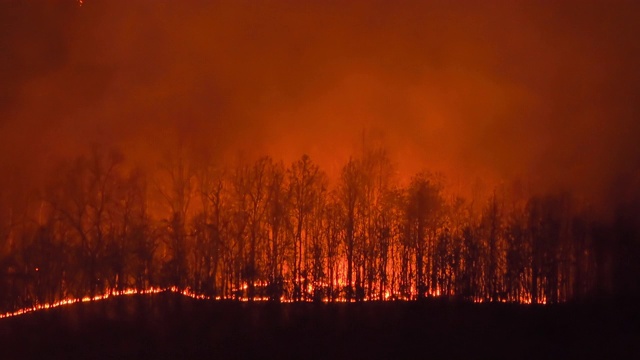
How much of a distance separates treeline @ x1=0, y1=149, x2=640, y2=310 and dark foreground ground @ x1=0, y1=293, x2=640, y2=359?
7.07 feet

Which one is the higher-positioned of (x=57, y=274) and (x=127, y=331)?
(x=57, y=274)

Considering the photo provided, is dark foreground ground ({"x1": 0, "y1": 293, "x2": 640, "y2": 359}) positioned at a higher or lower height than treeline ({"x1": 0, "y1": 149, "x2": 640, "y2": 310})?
lower

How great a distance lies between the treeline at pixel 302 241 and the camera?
21.8m

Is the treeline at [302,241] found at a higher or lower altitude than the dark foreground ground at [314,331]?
higher

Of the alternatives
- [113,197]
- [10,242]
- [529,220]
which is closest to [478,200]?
[529,220]

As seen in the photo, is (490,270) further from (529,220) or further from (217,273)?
(217,273)

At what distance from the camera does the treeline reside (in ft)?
71.5

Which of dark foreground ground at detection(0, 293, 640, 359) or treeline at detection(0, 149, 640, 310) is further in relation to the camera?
treeline at detection(0, 149, 640, 310)

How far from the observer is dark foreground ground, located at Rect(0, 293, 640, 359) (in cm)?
1678

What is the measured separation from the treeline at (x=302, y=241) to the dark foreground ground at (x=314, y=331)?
215cm

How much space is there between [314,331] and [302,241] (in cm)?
523

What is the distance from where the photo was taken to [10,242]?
2369 centimetres

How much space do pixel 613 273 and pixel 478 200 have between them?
178 inches

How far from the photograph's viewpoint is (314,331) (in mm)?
17812
